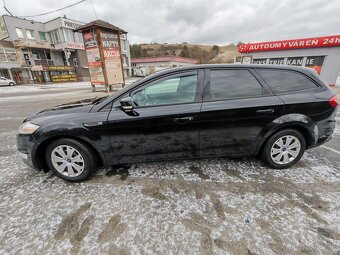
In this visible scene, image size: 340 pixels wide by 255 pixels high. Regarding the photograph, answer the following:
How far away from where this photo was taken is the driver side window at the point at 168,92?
8.43ft

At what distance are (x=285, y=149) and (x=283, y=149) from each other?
0.03m

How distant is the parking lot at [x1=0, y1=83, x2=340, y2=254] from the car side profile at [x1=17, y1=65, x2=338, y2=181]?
342mm

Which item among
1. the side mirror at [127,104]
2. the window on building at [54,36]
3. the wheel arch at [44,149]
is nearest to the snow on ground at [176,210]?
the wheel arch at [44,149]

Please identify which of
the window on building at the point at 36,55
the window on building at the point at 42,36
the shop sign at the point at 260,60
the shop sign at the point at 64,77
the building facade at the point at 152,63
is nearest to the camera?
the shop sign at the point at 260,60

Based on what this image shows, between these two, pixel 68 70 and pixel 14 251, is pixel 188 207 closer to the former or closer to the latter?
pixel 14 251

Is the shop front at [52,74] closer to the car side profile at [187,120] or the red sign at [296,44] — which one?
the red sign at [296,44]

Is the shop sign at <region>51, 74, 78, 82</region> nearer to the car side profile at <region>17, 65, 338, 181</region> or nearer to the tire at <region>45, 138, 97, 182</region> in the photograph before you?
the car side profile at <region>17, 65, 338, 181</region>

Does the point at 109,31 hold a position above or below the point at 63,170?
above

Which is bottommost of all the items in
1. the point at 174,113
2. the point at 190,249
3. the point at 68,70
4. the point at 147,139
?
the point at 190,249

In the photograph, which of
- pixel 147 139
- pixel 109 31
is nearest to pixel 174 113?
pixel 147 139

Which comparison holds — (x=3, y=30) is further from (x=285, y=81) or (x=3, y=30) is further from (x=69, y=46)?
(x=285, y=81)

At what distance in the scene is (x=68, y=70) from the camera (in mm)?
29781

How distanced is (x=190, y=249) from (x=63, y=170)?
2.11 meters

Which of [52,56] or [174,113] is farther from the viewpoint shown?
[52,56]
